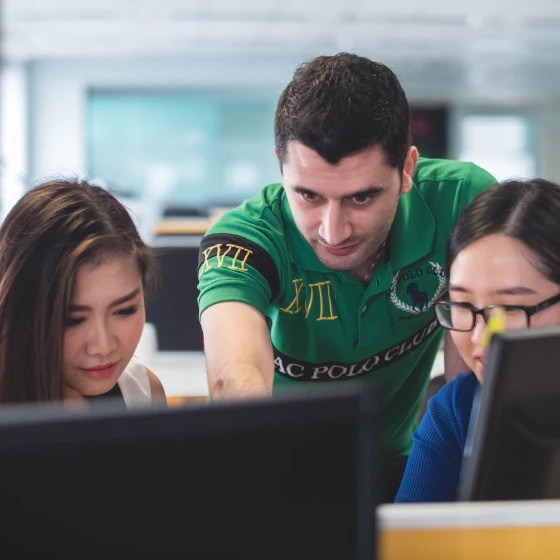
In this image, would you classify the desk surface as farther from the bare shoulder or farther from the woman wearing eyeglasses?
the bare shoulder

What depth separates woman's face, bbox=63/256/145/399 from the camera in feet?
4.19

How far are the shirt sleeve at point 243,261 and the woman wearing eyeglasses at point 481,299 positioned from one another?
0.35 meters

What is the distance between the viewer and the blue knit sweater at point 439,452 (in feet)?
3.72

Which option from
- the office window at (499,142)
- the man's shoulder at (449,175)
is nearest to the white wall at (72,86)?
the office window at (499,142)

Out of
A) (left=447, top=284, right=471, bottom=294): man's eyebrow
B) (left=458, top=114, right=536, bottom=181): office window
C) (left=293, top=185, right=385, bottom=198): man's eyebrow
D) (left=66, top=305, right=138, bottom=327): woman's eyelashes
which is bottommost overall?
(left=66, top=305, right=138, bottom=327): woman's eyelashes

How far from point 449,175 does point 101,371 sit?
826mm

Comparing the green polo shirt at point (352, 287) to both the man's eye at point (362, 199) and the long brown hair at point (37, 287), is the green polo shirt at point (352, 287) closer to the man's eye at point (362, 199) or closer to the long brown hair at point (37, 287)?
the man's eye at point (362, 199)

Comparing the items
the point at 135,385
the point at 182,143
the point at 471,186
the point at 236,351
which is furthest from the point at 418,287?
the point at 182,143

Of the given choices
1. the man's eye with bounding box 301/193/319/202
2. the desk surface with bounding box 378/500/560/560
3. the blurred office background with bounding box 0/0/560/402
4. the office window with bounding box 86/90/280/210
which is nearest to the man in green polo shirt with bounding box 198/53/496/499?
the man's eye with bounding box 301/193/319/202

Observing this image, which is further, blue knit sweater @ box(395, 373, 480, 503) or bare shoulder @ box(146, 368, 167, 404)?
bare shoulder @ box(146, 368, 167, 404)

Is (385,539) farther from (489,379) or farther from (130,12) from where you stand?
(130,12)

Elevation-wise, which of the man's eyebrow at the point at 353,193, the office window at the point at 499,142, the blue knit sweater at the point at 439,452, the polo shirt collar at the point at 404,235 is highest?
the office window at the point at 499,142

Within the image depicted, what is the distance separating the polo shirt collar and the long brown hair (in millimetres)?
399

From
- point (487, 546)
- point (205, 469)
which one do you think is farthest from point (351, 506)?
point (487, 546)
